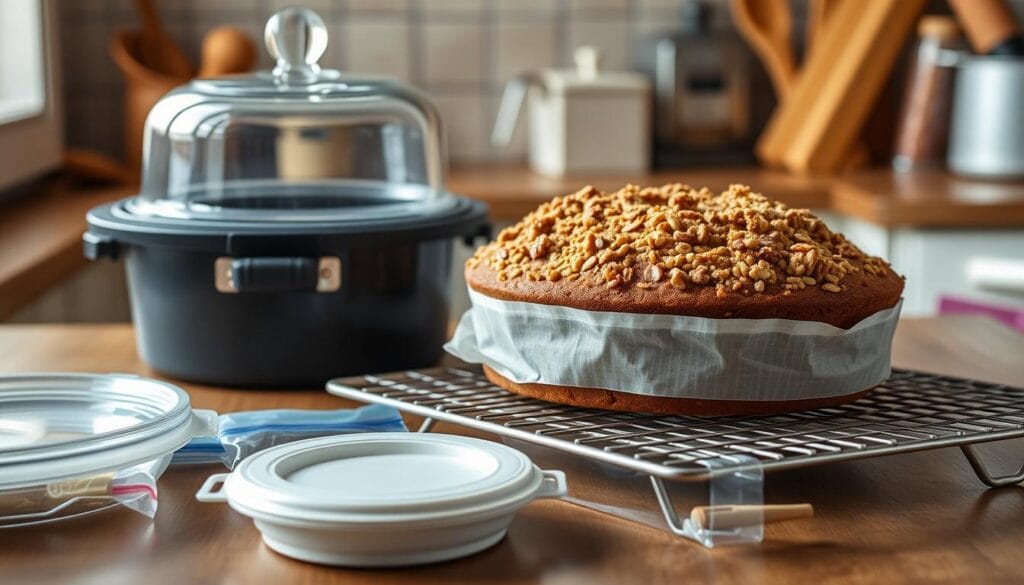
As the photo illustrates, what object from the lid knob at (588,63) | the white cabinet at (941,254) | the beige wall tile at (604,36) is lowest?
the white cabinet at (941,254)

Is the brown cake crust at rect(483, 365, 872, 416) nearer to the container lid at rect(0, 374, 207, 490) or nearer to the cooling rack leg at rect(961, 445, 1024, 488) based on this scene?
the cooling rack leg at rect(961, 445, 1024, 488)

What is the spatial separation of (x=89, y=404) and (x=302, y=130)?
0.39 meters

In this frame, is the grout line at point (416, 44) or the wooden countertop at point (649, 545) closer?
the wooden countertop at point (649, 545)

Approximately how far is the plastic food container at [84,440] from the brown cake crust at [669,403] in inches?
8.8

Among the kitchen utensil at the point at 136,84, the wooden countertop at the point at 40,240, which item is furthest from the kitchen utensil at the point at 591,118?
the wooden countertop at the point at 40,240

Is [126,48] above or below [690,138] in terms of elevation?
above

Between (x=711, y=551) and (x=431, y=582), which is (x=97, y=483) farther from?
(x=711, y=551)

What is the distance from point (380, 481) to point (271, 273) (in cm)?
35

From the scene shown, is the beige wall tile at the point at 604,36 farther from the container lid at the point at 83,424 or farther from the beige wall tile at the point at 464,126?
the container lid at the point at 83,424

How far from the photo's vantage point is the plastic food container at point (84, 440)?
692 mm

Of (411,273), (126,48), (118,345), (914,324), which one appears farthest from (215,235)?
(126,48)

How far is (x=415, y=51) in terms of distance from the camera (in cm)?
267

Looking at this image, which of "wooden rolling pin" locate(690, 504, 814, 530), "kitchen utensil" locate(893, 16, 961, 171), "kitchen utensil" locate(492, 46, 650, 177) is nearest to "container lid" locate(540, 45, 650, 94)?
"kitchen utensil" locate(492, 46, 650, 177)

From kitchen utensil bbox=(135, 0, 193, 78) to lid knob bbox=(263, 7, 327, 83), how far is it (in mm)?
1500
